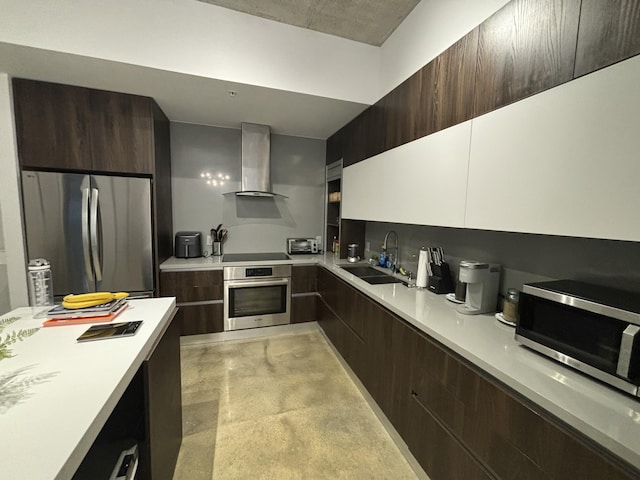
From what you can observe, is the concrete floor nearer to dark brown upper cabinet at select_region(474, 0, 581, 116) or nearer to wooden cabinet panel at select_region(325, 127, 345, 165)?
dark brown upper cabinet at select_region(474, 0, 581, 116)

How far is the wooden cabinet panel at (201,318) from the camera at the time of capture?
266 centimetres

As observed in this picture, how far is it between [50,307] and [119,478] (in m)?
0.86

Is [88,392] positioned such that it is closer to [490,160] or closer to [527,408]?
[527,408]

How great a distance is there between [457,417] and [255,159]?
296 centimetres

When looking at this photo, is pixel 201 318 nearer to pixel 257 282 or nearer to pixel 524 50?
pixel 257 282

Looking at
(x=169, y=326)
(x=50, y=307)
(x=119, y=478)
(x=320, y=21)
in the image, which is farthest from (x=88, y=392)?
(x=320, y=21)

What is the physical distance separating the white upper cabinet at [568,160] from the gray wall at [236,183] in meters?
2.47

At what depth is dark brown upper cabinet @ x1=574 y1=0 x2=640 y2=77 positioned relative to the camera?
80 cm

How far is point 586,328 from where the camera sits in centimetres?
89

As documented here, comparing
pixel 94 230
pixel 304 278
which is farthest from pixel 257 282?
pixel 94 230

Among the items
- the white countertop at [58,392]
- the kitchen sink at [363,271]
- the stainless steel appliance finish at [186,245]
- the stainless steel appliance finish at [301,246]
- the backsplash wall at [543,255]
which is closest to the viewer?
the white countertop at [58,392]

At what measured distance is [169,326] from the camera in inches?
50.7

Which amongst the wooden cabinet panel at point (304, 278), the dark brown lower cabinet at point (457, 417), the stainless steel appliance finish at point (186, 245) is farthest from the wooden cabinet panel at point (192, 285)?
the dark brown lower cabinet at point (457, 417)

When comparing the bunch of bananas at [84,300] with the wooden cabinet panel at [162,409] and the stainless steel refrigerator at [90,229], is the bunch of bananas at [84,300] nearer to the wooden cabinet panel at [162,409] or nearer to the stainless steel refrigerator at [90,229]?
the wooden cabinet panel at [162,409]
